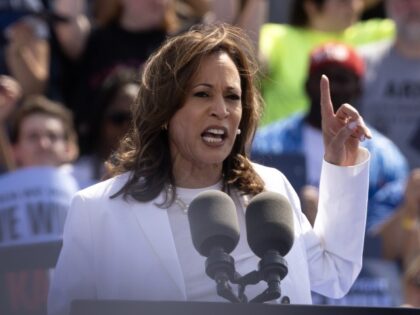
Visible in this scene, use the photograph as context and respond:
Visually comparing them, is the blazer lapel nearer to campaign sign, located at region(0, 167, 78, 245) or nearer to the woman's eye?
the woman's eye

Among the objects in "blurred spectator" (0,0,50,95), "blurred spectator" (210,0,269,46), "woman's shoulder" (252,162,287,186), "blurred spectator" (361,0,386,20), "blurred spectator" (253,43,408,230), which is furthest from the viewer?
"blurred spectator" (361,0,386,20)

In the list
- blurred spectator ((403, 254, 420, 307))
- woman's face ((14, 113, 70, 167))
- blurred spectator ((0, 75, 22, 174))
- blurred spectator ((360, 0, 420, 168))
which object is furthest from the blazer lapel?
blurred spectator ((360, 0, 420, 168))

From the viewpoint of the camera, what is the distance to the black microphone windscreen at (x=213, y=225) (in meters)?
3.35

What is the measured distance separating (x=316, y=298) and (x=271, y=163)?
0.75 m

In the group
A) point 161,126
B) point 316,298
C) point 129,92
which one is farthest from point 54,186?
point 161,126

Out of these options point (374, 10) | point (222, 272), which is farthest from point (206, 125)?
point (374, 10)

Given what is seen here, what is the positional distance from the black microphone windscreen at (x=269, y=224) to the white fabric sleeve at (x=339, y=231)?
18.5 inches

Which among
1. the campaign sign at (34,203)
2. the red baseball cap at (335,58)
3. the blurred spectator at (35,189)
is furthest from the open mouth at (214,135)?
the red baseball cap at (335,58)

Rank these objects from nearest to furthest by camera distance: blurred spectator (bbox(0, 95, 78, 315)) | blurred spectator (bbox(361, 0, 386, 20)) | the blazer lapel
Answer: the blazer lapel, blurred spectator (bbox(0, 95, 78, 315)), blurred spectator (bbox(361, 0, 386, 20))

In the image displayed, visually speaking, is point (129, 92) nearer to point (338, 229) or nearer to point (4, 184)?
point (4, 184)

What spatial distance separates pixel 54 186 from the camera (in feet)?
20.5

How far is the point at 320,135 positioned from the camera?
7.10 meters

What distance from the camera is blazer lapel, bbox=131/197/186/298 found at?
3.72m

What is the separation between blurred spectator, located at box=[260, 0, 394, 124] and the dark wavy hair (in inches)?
135
